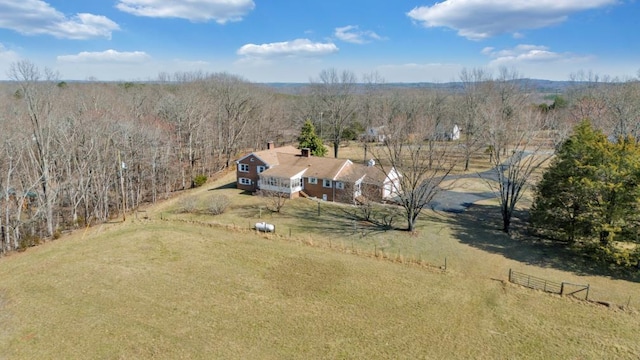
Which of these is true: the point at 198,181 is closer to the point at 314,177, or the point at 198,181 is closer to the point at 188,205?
the point at 188,205

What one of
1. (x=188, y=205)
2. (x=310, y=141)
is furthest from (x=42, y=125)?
(x=310, y=141)

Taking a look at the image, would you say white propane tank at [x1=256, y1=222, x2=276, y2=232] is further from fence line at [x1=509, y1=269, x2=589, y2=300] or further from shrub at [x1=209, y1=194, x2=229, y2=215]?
fence line at [x1=509, y1=269, x2=589, y2=300]

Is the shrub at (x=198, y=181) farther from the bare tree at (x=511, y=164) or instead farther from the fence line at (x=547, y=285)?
the fence line at (x=547, y=285)

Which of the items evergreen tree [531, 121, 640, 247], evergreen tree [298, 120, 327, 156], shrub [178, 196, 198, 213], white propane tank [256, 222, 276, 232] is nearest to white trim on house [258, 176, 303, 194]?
shrub [178, 196, 198, 213]

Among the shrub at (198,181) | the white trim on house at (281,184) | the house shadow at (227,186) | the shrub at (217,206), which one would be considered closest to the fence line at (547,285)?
the white trim on house at (281,184)

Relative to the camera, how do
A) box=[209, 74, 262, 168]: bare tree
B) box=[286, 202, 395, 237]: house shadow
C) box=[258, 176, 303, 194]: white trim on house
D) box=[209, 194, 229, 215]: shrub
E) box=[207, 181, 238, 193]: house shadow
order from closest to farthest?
box=[286, 202, 395, 237]: house shadow, box=[209, 194, 229, 215]: shrub, box=[258, 176, 303, 194]: white trim on house, box=[207, 181, 238, 193]: house shadow, box=[209, 74, 262, 168]: bare tree

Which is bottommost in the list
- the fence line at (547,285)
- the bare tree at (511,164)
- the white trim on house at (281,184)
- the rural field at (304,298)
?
the rural field at (304,298)
